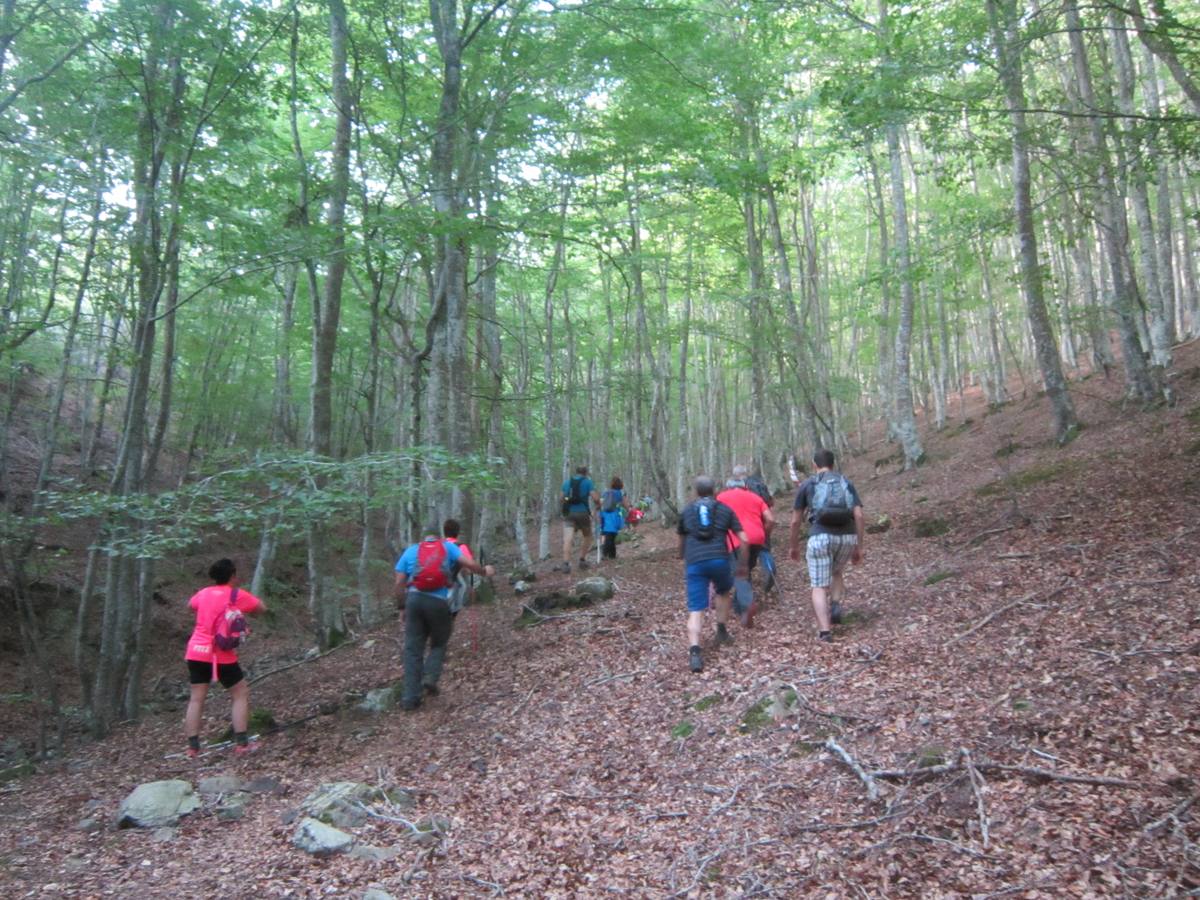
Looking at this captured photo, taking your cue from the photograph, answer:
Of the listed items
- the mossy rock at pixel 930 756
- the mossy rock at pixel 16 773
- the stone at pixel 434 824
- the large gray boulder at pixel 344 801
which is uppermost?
the mossy rock at pixel 930 756

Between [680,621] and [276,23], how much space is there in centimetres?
791

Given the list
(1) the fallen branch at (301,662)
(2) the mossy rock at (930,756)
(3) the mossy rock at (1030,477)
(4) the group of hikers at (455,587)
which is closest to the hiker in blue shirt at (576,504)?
(1) the fallen branch at (301,662)

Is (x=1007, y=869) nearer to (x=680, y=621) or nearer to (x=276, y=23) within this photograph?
(x=680, y=621)

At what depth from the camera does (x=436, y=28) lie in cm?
862

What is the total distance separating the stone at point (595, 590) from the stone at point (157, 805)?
5.01 metres

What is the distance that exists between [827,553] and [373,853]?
163 inches

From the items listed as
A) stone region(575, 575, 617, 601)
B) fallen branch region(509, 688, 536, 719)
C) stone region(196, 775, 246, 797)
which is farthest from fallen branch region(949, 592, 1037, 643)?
stone region(196, 775, 246, 797)

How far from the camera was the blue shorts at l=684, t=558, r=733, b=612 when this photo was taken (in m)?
6.42

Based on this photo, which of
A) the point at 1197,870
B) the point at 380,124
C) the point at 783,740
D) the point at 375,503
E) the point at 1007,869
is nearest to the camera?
the point at 1197,870

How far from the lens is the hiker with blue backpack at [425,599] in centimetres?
654

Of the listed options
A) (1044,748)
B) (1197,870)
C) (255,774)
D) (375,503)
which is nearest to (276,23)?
(375,503)

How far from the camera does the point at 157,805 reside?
5109 millimetres

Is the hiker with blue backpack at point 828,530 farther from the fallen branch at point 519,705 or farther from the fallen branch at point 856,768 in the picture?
the fallen branch at point 519,705

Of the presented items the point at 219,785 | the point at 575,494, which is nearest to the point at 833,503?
the point at 219,785
